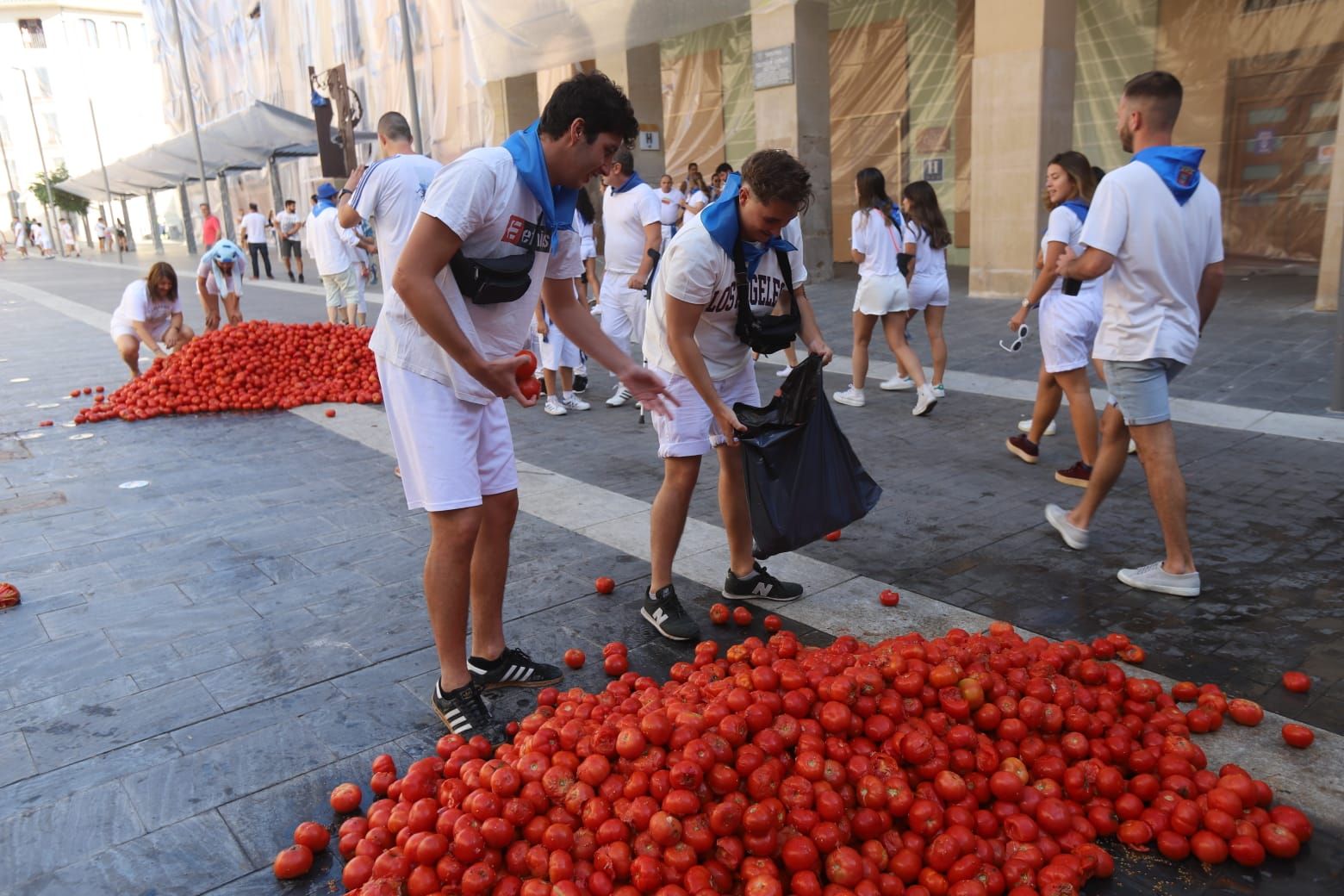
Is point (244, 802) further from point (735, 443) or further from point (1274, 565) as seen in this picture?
point (1274, 565)

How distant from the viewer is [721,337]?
397 cm

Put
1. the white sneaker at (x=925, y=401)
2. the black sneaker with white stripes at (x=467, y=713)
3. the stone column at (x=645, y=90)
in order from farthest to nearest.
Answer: the stone column at (x=645, y=90), the white sneaker at (x=925, y=401), the black sneaker with white stripes at (x=467, y=713)

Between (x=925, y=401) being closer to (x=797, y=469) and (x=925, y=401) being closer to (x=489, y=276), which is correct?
(x=797, y=469)

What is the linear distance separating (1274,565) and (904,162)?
15.2 metres

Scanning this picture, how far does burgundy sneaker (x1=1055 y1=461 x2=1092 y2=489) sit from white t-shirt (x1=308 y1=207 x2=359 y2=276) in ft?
30.8

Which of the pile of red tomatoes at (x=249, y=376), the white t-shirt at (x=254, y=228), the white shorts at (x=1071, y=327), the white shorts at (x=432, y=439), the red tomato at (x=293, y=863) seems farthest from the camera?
the white t-shirt at (x=254, y=228)

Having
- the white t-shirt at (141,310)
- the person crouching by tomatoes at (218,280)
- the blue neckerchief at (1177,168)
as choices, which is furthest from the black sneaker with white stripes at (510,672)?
the person crouching by tomatoes at (218,280)

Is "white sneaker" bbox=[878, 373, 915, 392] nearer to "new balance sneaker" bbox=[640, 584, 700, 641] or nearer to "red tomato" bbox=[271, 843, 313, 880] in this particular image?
"new balance sneaker" bbox=[640, 584, 700, 641]

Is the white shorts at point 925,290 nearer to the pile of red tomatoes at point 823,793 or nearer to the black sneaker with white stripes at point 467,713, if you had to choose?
the pile of red tomatoes at point 823,793

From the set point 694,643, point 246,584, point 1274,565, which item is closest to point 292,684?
point 246,584

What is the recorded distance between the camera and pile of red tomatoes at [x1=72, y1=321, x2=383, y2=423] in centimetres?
928

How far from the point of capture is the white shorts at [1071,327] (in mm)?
5738

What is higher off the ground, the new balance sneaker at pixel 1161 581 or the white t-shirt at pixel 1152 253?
the white t-shirt at pixel 1152 253

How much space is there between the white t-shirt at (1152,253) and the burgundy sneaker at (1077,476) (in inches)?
68.0
